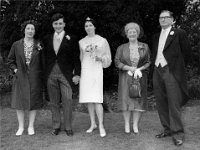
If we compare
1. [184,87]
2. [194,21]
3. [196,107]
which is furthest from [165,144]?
[194,21]

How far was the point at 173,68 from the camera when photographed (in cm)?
555

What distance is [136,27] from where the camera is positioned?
19.6 ft

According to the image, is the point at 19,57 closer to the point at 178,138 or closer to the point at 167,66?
the point at 167,66

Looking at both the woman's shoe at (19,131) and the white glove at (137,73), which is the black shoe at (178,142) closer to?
the white glove at (137,73)

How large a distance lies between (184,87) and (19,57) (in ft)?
8.88

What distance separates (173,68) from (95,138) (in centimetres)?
169

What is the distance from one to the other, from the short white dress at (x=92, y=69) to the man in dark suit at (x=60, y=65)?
138mm

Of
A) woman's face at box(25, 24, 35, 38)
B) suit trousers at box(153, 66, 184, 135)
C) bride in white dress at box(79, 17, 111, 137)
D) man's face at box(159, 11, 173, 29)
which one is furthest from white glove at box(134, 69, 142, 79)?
woman's face at box(25, 24, 35, 38)

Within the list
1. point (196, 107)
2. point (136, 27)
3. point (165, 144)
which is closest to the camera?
point (165, 144)

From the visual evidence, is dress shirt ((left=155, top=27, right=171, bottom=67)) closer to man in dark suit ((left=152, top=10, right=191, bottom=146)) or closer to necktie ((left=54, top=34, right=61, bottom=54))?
man in dark suit ((left=152, top=10, right=191, bottom=146))

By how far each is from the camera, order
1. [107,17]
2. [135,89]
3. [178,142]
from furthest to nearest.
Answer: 1. [107,17]
2. [135,89]
3. [178,142]

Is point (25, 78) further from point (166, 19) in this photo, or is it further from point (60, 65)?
point (166, 19)

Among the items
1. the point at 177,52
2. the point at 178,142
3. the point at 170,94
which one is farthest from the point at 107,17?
the point at 178,142

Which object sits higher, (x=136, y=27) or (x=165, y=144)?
(x=136, y=27)
